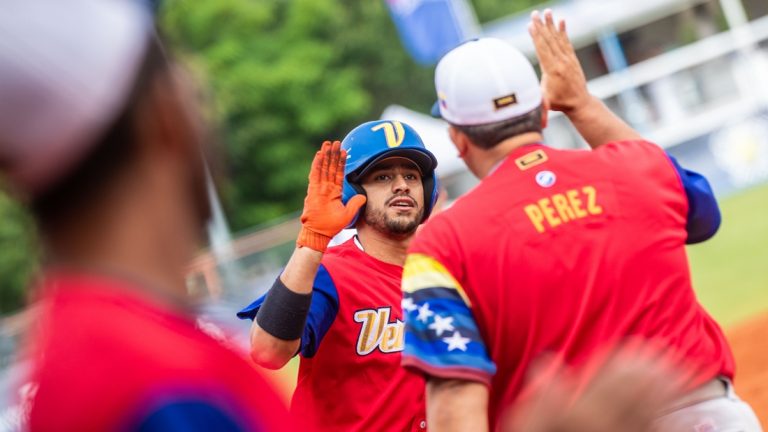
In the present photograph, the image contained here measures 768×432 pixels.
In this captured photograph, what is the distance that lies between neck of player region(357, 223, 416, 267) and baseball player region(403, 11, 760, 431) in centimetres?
138

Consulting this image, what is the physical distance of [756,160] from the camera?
968 inches

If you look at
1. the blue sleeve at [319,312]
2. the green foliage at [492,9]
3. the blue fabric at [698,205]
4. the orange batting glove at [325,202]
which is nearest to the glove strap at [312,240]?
the orange batting glove at [325,202]

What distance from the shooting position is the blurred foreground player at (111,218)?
1178 millimetres

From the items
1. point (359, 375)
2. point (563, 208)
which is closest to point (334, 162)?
point (359, 375)

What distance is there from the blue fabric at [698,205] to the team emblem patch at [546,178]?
0.40m

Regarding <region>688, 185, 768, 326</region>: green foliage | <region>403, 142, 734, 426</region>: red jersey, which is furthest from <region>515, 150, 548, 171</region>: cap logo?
<region>688, 185, 768, 326</region>: green foliage

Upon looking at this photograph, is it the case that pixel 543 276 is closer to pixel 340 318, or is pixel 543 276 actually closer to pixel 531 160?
pixel 531 160

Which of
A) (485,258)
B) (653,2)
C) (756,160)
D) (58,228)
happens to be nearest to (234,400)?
(58,228)

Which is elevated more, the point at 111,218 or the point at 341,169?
the point at 111,218

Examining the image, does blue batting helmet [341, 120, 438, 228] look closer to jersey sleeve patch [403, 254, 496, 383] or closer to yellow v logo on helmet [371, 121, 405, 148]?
yellow v logo on helmet [371, 121, 405, 148]

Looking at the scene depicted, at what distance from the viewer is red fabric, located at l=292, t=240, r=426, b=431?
389cm

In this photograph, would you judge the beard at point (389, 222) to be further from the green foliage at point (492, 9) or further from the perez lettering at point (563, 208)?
the green foliage at point (492, 9)

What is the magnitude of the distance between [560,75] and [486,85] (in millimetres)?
393

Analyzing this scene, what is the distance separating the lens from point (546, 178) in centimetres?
282
